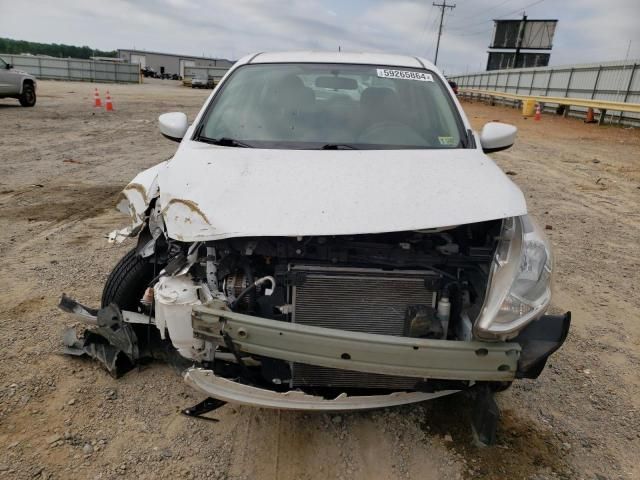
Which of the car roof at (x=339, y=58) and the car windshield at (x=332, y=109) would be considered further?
the car roof at (x=339, y=58)

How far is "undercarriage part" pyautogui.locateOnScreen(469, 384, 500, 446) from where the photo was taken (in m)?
2.11

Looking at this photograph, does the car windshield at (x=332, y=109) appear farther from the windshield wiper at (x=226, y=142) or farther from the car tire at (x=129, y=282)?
the car tire at (x=129, y=282)

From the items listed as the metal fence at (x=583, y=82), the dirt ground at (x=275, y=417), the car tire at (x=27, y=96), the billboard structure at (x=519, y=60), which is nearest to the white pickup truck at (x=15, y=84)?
the car tire at (x=27, y=96)

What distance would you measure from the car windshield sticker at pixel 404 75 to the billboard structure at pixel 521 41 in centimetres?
4606

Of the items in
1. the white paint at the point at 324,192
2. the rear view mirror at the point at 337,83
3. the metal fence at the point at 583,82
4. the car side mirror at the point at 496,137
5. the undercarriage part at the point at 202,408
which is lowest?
the undercarriage part at the point at 202,408

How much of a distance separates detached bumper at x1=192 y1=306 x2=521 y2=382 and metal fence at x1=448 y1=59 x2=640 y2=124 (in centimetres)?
1912

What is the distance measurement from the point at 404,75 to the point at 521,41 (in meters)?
46.4

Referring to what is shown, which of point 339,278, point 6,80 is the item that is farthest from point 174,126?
point 6,80

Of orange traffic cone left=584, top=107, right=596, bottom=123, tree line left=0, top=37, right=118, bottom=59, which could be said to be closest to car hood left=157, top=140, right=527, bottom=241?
orange traffic cone left=584, top=107, right=596, bottom=123

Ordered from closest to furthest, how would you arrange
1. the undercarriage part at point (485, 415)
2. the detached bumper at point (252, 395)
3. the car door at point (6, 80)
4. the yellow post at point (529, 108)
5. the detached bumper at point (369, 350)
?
the detached bumper at point (369, 350) → the detached bumper at point (252, 395) → the undercarriage part at point (485, 415) → the car door at point (6, 80) → the yellow post at point (529, 108)

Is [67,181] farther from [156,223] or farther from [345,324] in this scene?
[345,324]

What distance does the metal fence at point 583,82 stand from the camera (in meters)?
18.9

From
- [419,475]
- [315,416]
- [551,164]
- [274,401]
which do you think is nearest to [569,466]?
[419,475]

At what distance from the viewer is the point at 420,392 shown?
221 cm
